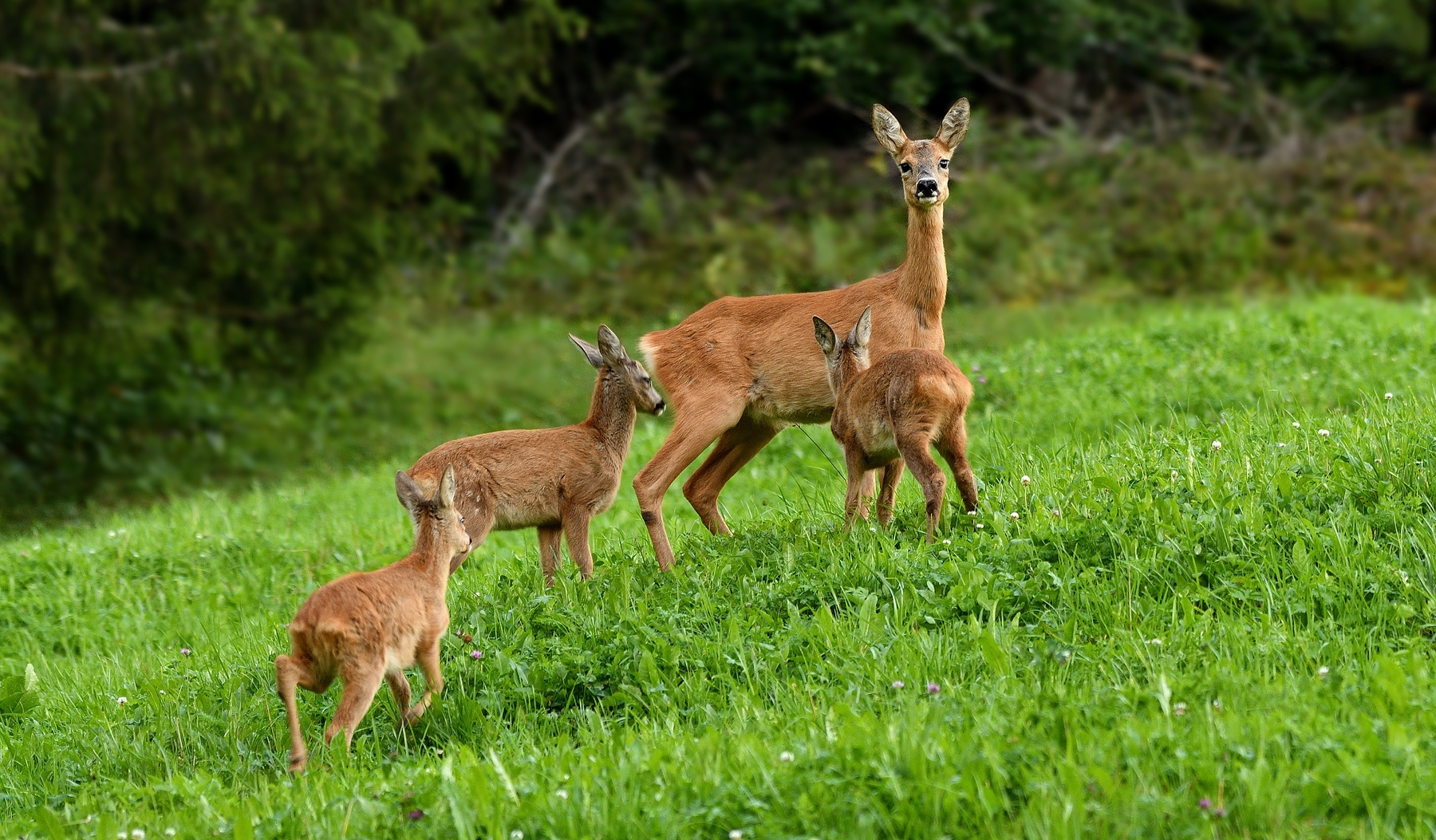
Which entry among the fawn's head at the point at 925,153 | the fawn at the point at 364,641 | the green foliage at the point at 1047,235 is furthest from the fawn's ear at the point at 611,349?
the green foliage at the point at 1047,235

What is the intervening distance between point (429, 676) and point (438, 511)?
622mm

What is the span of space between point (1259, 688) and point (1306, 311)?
27.7 ft

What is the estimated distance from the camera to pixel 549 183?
21.6 metres

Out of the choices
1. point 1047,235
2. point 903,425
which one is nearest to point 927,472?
point 903,425

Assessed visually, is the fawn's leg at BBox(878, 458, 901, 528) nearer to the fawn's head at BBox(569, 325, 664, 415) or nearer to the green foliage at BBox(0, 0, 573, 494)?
the fawn's head at BBox(569, 325, 664, 415)

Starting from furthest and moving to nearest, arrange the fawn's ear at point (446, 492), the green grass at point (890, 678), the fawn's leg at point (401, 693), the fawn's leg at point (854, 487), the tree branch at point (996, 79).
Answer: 1. the tree branch at point (996, 79)
2. the fawn's leg at point (854, 487)
3. the fawn's ear at point (446, 492)
4. the fawn's leg at point (401, 693)
5. the green grass at point (890, 678)

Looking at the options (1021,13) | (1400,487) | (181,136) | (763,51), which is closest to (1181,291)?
(1021,13)

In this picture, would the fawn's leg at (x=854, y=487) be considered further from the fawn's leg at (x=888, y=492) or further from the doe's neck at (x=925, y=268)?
the doe's neck at (x=925, y=268)

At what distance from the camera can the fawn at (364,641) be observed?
509 centimetres

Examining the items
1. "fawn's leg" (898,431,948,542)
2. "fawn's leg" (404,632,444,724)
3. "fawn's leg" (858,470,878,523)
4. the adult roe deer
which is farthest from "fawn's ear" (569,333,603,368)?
"fawn's leg" (404,632,444,724)

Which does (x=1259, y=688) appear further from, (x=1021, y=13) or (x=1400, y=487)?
(x=1021, y=13)

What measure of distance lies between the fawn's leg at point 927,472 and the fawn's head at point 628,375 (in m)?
1.55

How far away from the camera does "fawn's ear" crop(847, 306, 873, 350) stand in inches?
270

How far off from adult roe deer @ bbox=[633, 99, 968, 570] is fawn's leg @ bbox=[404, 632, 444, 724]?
178cm
